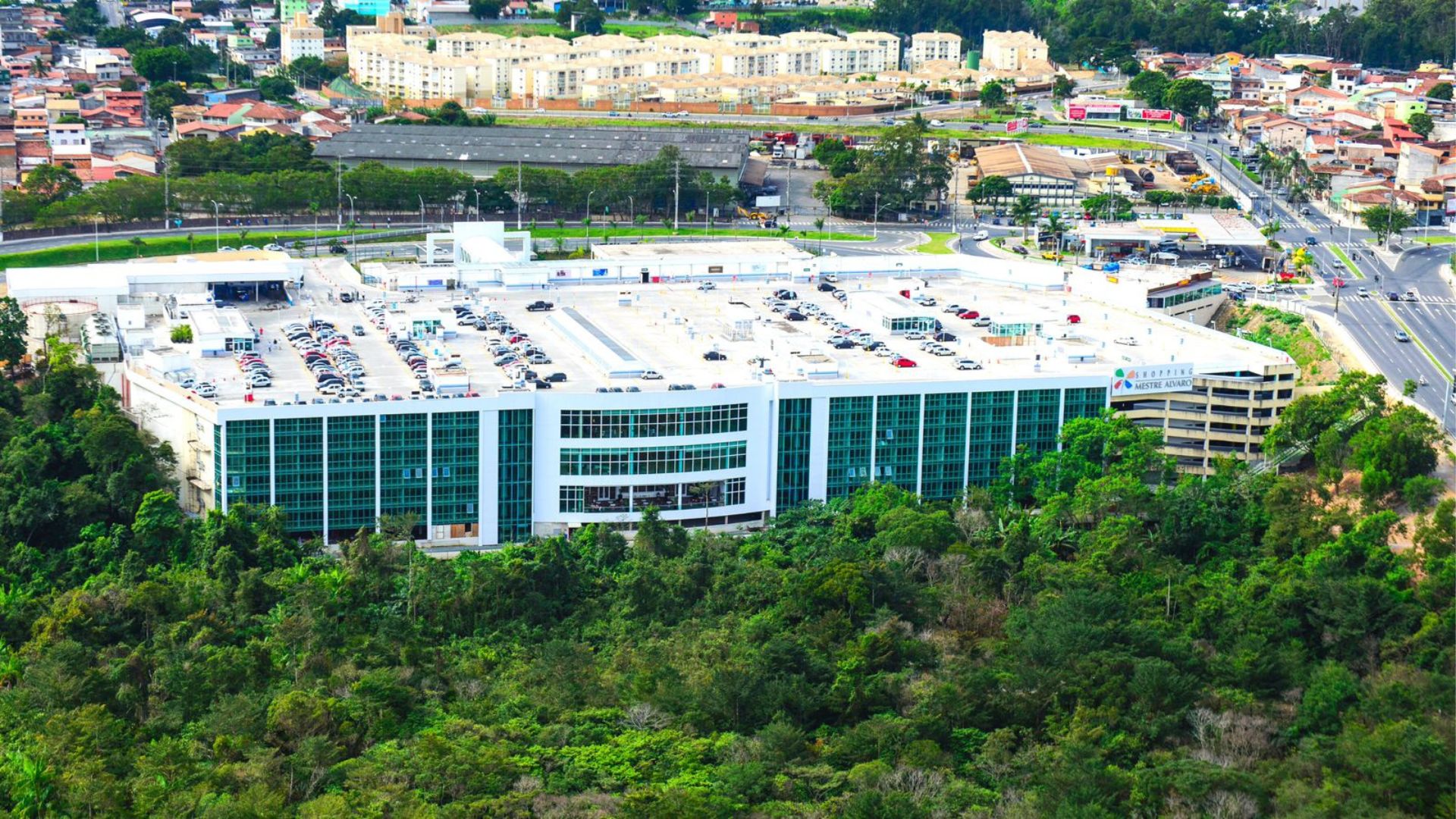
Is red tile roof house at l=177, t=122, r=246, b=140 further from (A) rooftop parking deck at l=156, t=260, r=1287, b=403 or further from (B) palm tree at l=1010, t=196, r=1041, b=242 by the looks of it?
(A) rooftop parking deck at l=156, t=260, r=1287, b=403

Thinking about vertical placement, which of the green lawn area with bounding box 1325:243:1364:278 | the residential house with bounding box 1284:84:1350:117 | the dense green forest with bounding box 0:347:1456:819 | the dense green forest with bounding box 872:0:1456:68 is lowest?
the dense green forest with bounding box 0:347:1456:819

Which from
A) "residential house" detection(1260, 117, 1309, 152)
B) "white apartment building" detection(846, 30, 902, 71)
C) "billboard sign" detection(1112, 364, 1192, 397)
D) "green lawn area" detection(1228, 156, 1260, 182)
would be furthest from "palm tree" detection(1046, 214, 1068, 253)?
"white apartment building" detection(846, 30, 902, 71)

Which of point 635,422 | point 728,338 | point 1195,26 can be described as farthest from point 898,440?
point 1195,26

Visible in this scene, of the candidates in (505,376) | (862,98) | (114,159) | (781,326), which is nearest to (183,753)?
(505,376)

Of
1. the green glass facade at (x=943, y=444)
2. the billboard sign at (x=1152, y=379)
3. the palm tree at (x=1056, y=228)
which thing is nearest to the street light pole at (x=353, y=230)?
the palm tree at (x=1056, y=228)

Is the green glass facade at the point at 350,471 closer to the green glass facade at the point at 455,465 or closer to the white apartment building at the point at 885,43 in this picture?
the green glass facade at the point at 455,465

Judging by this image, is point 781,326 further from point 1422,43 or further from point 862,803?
point 1422,43
